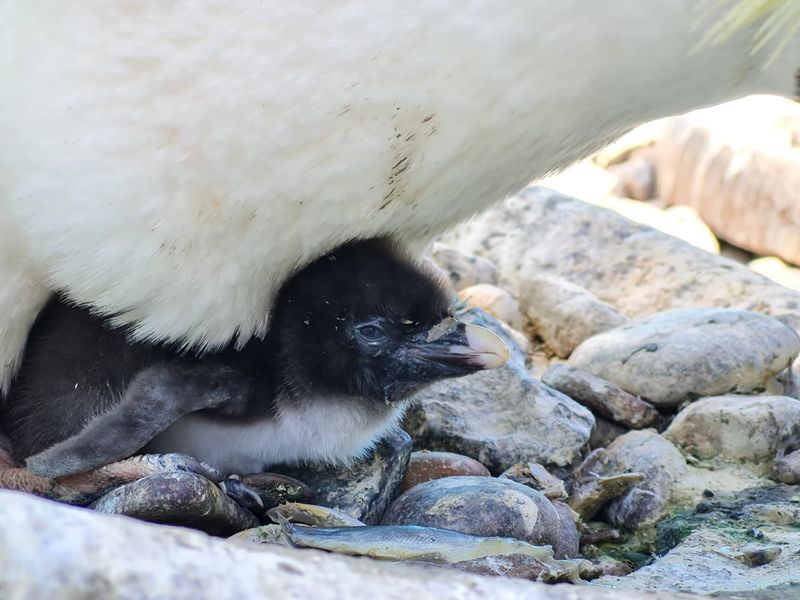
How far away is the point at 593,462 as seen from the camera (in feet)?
9.41

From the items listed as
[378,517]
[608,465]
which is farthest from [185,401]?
[608,465]

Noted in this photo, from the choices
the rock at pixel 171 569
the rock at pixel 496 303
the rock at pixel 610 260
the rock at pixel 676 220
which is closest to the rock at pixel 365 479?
the rock at pixel 171 569

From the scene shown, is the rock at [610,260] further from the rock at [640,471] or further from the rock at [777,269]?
the rock at [777,269]

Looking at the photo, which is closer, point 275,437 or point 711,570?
point 711,570

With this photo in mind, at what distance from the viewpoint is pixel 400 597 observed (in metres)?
1.25

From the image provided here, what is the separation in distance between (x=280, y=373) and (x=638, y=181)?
7.31 metres

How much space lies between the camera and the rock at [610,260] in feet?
14.4

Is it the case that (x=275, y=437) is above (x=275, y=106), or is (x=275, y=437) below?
below

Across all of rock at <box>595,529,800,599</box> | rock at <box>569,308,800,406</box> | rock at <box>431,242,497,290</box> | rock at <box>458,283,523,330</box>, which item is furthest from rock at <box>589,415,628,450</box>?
rock at <box>431,242,497,290</box>

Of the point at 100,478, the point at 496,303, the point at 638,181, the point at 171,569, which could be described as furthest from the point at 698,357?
the point at 638,181

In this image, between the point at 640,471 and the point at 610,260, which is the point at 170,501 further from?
the point at 610,260

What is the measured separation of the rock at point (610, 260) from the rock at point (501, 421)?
1.34 m

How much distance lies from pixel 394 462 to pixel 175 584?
4.50ft

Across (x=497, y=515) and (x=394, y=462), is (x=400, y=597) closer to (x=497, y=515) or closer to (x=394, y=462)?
(x=497, y=515)
